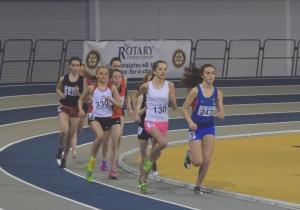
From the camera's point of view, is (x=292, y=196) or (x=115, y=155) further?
(x=115, y=155)

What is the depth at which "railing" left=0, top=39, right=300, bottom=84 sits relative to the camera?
2927 centimetres

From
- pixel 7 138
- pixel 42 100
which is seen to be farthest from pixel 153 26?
pixel 7 138

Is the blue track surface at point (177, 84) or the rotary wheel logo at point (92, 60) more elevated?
the rotary wheel logo at point (92, 60)

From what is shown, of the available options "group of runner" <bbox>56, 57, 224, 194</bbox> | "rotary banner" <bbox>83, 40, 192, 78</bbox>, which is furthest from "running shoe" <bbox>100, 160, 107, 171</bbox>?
"rotary banner" <bbox>83, 40, 192, 78</bbox>

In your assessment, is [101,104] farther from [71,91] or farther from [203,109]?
[203,109]

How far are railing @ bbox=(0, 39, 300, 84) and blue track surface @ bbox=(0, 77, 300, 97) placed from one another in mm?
1550

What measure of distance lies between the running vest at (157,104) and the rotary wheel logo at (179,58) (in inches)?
671

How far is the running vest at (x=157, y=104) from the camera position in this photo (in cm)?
1239

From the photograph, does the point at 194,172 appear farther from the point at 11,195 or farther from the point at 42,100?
the point at 42,100

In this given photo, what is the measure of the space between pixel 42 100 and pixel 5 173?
9.88 meters

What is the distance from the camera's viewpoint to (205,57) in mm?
33219

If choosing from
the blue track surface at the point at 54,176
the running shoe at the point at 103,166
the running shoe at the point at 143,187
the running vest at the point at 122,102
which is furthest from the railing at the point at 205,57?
the running shoe at the point at 143,187

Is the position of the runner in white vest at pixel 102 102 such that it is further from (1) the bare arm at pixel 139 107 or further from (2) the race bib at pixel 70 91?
(2) the race bib at pixel 70 91

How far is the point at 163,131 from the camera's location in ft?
40.8
